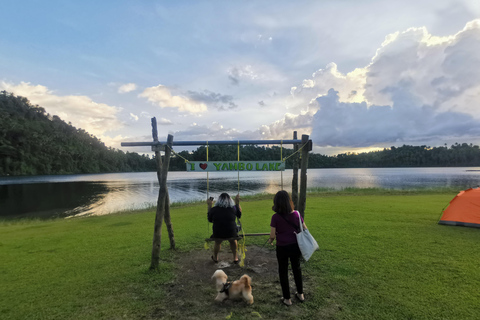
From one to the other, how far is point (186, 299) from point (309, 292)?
2307mm

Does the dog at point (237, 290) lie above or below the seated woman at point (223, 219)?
below

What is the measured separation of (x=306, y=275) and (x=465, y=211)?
25.6ft

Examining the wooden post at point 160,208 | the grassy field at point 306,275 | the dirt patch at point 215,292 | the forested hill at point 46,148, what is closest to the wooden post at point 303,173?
the grassy field at point 306,275

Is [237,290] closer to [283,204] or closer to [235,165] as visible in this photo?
[283,204]

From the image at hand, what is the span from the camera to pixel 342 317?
3.83 metres

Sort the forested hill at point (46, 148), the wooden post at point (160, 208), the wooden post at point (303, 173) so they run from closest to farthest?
the wooden post at point (160, 208), the wooden post at point (303, 173), the forested hill at point (46, 148)

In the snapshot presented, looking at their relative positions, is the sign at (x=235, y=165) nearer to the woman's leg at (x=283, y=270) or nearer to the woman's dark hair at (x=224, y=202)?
the woman's dark hair at (x=224, y=202)

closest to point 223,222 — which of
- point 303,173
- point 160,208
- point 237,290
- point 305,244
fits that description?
point 160,208

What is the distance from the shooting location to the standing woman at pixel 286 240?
4.23 m

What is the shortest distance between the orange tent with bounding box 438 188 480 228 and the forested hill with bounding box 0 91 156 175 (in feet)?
355

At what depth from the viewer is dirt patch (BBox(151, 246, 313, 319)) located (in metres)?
4.03

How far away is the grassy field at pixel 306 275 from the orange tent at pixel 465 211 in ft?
1.31

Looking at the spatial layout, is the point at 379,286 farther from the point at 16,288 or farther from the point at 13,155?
the point at 13,155

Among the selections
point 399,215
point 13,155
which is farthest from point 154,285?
point 13,155
